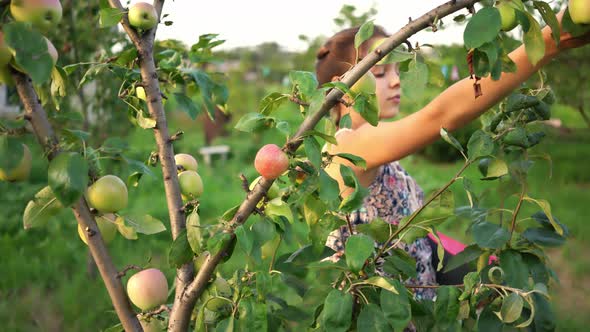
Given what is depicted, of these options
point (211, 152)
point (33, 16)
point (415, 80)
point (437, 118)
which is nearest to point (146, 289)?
point (33, 16)

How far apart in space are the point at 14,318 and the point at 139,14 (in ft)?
7.11

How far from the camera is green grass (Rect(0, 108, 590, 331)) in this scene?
10.3 ft

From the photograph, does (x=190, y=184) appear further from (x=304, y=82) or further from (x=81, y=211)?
(x=304, y=82)

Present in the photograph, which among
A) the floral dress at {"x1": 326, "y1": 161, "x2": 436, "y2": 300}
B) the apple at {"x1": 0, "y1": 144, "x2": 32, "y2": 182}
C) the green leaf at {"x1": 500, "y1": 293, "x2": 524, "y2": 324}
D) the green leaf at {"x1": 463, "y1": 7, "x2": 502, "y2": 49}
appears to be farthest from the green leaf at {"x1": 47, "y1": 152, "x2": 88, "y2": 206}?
the floral dress at {"x1": 326, "y1": 161, "x2": 436, "y2": 300}

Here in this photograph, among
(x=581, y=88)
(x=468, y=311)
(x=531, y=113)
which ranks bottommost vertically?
(x=581, y=88)

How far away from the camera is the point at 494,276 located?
1.46m

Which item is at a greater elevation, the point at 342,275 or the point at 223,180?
the point at 342,275

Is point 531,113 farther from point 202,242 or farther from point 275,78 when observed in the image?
point 275,78

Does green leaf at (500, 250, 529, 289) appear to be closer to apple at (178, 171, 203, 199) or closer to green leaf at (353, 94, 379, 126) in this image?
green leaf at (353, 94, 379, 126)

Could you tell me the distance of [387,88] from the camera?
7.43 ft

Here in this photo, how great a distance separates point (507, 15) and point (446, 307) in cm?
58

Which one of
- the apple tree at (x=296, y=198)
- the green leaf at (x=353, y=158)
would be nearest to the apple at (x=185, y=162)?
the apple tree at (x=296, y=198)

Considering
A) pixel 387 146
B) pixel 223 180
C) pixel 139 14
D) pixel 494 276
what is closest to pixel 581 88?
pixel 223 180

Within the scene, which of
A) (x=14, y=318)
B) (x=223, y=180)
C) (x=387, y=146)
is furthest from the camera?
(x=223, y=180)
